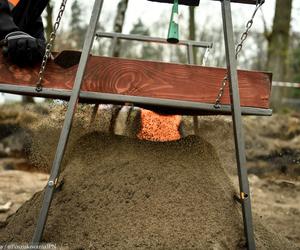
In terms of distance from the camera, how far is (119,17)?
7930 mm

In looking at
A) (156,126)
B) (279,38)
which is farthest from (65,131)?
(279,38)

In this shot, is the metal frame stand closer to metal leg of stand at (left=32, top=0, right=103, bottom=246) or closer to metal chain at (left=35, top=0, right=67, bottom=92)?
metal leg of stand at (left=32, top=0, right=103, bottom=246)

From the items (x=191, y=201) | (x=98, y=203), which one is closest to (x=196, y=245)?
(x=191, y=201)

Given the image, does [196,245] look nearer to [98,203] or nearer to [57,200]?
[98,203]

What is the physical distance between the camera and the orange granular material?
372cm

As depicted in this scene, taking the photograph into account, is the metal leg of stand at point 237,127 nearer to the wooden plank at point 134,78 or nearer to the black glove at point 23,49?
the wooden plank at point 134,78

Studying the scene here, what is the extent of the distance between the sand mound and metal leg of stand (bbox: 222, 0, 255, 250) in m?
0.19

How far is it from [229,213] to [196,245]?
1.07 feet

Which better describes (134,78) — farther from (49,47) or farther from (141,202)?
(141,202)

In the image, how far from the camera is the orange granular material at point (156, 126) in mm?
3717

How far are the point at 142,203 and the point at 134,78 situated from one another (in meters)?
0.74

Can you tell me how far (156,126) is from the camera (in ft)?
12.3

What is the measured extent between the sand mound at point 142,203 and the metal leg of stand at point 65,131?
24 centimetres

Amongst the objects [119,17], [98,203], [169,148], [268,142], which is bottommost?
[98,203]
